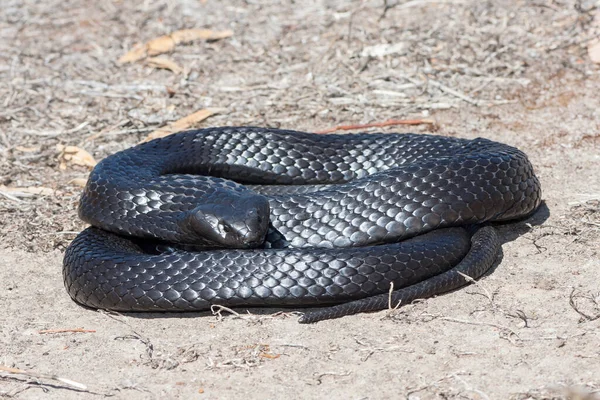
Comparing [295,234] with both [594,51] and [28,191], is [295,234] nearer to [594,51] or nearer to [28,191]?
[28,191]

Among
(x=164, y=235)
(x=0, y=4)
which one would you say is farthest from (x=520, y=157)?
(x=0, y=4)

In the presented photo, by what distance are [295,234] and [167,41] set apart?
5.26 metres

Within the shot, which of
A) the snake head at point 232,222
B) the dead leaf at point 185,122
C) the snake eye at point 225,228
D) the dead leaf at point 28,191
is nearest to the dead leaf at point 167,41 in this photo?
the dead leaf at point 185,122

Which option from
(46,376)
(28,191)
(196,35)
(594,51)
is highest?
(196,35)

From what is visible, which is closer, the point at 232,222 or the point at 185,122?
the point at 232,222

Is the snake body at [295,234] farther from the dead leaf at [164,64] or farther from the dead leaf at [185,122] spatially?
the dead leaf at [164,64]

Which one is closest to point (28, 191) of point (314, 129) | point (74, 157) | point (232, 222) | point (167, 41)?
point (74, 157)

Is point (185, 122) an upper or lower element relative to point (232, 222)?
lower

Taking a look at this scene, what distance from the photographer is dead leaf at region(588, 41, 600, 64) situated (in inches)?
365

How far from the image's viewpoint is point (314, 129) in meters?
8.65

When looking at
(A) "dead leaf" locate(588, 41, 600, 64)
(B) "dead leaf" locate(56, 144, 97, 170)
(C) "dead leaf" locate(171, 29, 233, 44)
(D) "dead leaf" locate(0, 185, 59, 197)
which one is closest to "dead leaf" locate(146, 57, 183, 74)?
(C) "dead leaf" locate(171, 29, 233, 44)

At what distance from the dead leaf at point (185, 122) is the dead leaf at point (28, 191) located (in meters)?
1.27

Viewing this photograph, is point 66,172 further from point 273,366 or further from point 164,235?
point 273,366

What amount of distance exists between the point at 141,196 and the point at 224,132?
153cm
